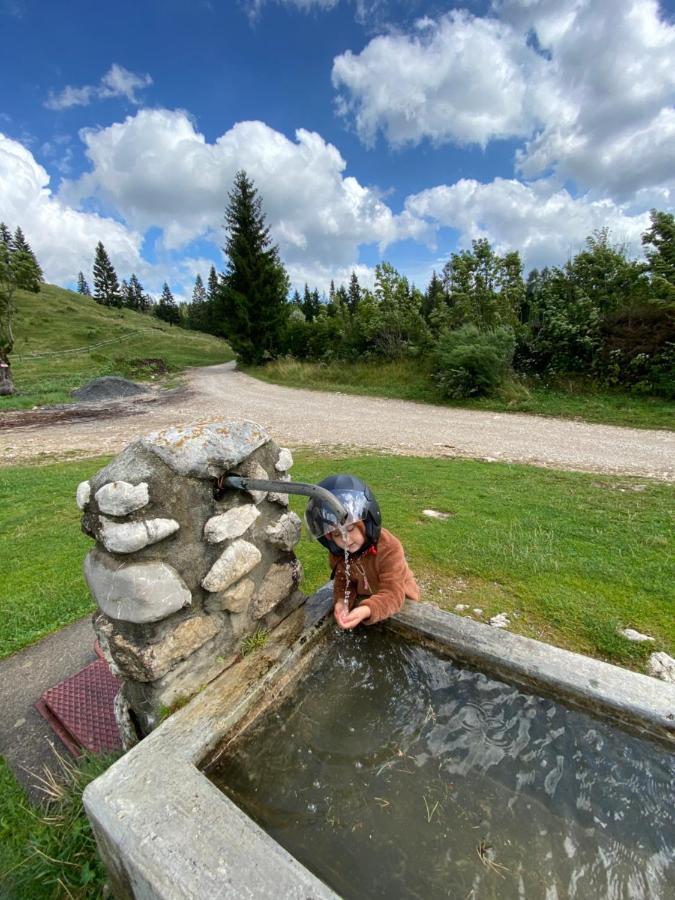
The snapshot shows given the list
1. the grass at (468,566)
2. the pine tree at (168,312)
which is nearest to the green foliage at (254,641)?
the grass at (468,566)

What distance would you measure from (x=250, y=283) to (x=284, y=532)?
27.1 metres

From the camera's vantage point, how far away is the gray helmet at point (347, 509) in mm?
2393

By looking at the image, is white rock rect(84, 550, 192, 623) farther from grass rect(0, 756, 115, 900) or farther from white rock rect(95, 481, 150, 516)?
grass rect(0, 756, 115, 900)

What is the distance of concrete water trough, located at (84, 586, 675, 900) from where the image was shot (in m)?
Answer: 1.46

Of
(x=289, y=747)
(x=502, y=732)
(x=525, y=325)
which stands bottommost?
(x=289, y=747)

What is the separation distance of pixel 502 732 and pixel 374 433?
8.92 metres

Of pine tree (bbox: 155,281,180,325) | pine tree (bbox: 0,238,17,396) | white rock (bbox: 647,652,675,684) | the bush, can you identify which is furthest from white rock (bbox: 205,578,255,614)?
pine tree (bbox: 155,281,180,325)

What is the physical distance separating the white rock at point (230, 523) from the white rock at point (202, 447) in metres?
0.25

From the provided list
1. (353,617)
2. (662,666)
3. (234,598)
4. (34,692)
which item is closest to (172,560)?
(234,598)

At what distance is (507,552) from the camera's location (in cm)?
457

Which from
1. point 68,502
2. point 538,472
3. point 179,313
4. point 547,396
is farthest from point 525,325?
point 179,313

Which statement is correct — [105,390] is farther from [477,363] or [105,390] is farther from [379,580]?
[379,580]

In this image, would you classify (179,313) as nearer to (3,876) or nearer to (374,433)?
(374,433)

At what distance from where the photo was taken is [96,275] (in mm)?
74625
